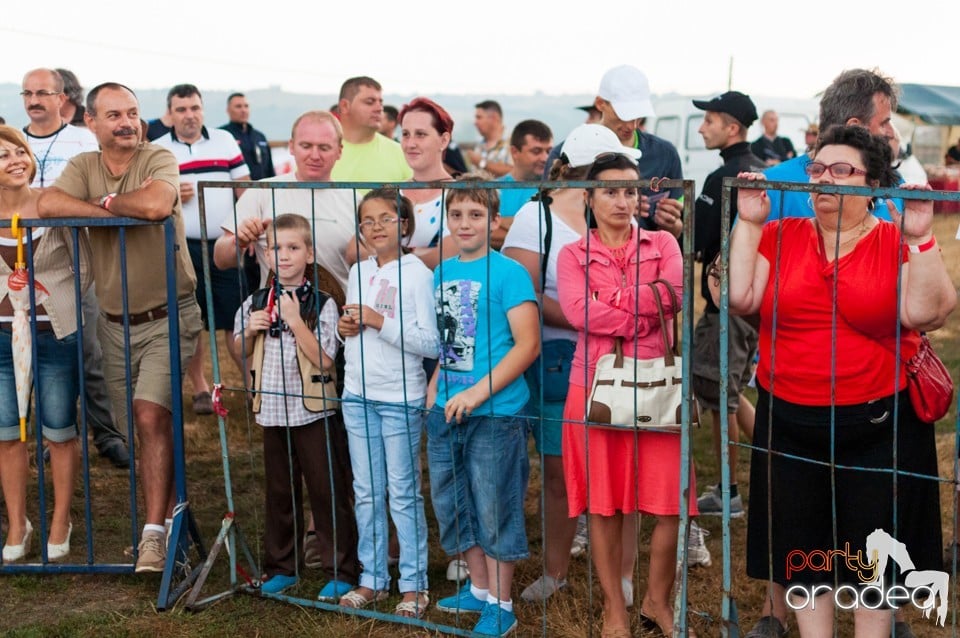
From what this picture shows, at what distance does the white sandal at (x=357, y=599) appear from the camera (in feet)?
14.1

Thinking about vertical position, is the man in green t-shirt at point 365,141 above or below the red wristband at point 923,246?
above

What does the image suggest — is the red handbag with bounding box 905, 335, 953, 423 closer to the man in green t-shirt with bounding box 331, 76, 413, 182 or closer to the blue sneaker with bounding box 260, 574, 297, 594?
the blue sneaker with bounding box 260, 574, 297, 594

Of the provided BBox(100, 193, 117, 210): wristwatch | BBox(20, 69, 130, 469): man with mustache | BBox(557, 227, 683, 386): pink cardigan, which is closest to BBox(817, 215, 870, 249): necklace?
BBox(557, 227, 683, 386): pink cardigan

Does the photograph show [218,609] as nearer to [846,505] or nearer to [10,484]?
[10,484]

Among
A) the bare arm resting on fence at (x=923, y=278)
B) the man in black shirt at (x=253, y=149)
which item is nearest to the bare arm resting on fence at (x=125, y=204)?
the bare arm resting on fence at (x=923, y=278)

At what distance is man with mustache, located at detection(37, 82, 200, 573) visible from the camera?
461 cm

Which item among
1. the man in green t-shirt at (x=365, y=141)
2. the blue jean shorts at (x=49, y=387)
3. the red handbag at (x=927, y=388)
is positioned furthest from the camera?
the man in green t-shirt at (x=365, y=141)

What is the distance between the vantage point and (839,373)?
3.34m

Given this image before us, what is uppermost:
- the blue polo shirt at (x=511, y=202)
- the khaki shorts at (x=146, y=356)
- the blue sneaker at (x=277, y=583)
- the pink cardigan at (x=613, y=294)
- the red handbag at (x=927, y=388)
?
the blue polo shirt at (x=511, y=202)

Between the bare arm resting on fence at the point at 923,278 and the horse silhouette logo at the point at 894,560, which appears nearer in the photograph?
the bare arm resting on fence at the point at 923,278

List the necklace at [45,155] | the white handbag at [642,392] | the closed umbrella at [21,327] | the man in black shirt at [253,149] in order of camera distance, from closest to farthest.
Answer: the white handbag at [642,392], the closed umbrella at [21,327], the necklace at [45,155], the man in black shirt at [253,149]

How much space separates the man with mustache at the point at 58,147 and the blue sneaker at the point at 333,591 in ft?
7.88

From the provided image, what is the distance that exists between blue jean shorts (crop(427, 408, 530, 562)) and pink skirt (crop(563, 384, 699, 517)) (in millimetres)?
260

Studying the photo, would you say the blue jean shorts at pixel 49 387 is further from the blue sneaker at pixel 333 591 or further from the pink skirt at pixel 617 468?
the pink skirt at pixel 617 468
